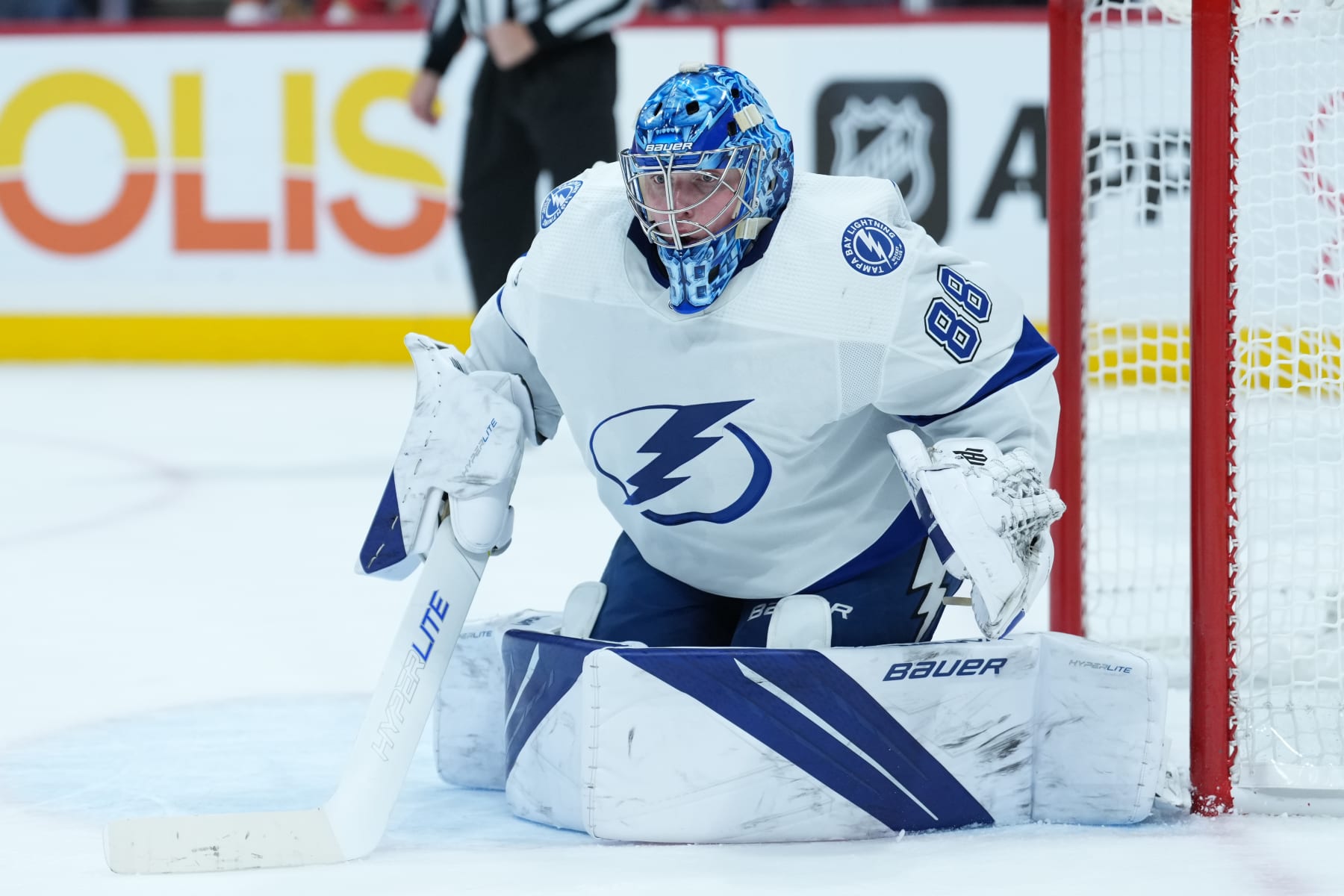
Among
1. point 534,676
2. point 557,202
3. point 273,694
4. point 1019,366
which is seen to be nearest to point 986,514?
point 1019,366

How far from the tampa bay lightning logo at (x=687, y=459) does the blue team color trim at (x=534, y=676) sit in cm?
19

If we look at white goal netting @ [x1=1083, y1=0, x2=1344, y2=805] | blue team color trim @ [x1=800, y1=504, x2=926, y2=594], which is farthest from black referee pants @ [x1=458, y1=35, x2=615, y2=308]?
blue team color trim @ [x1=800, y1=504, x2=926, y2=594]

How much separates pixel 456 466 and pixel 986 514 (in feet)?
1.91

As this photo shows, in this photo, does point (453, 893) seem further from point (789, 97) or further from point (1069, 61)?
point (789, 97)

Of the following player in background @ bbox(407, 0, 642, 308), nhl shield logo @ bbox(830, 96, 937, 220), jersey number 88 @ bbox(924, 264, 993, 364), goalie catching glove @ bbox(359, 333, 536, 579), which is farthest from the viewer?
nhl shield logo @ bbox(830, 96, 937, 220)

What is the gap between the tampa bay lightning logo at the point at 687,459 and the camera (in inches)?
78.2

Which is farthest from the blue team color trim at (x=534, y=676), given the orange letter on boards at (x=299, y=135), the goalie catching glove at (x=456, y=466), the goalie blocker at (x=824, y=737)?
the orange letter on boards at (x=299, y=135)

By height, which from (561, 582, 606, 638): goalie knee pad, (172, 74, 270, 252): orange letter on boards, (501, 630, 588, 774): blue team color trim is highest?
(172, 74, 270, 252): orange letter on boards

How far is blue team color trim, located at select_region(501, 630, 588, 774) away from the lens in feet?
6.41

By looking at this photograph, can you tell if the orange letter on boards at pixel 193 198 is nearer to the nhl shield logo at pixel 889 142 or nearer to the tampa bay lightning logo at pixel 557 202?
the nhl shield logo at pixel 889 142

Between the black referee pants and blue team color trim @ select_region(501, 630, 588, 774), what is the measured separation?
271 centimetres

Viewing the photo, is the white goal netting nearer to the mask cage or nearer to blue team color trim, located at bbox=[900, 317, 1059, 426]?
blue team color trim, located at bbox=[900, 317, 1059, 426]

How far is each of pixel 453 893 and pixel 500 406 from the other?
56cm

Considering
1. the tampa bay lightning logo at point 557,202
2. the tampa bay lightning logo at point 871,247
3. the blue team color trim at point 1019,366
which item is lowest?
the blue team color trim at point 1019,366
